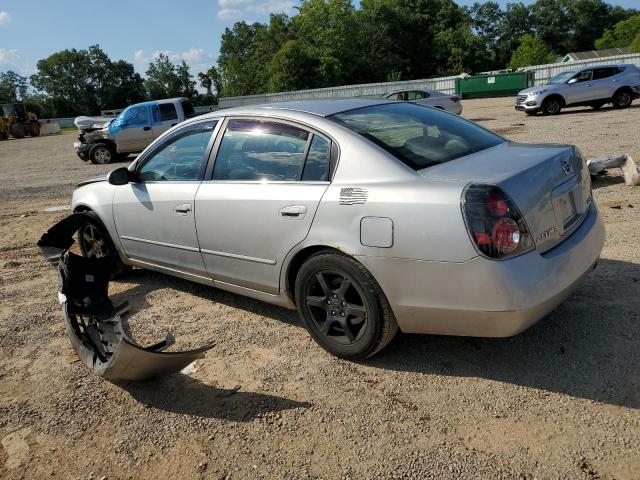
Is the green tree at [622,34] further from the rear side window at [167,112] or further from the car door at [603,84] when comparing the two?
the rear side window at [167,112]

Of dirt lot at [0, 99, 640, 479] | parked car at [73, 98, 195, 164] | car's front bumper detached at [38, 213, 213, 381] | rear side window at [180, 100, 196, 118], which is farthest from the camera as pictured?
rear side window at [180, 100, 196, 118]

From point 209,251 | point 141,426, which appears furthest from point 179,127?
point 141,426

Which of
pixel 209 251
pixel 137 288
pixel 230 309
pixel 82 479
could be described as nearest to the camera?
pixel 82 479

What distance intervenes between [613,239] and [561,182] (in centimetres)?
241

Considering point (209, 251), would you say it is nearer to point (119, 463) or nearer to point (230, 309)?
point (230, 309)

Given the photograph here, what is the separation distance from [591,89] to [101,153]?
16922mm

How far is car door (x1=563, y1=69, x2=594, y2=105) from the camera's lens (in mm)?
18781

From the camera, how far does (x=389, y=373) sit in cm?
309

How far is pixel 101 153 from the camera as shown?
16859 mm

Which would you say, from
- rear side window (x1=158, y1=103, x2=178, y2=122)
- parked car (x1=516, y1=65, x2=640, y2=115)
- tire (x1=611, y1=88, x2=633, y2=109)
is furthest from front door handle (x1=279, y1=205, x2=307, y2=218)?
tire (x1=611, y1=88, x2=633, y2=109)

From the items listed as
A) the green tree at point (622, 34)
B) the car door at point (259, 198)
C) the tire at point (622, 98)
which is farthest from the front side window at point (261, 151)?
the green tree at point (622, 34)

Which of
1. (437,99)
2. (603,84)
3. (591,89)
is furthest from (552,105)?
(437,99)

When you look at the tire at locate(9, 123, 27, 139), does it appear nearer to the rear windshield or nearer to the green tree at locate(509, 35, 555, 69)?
the rear windshield

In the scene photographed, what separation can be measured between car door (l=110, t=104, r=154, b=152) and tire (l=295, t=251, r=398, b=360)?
14.1m
